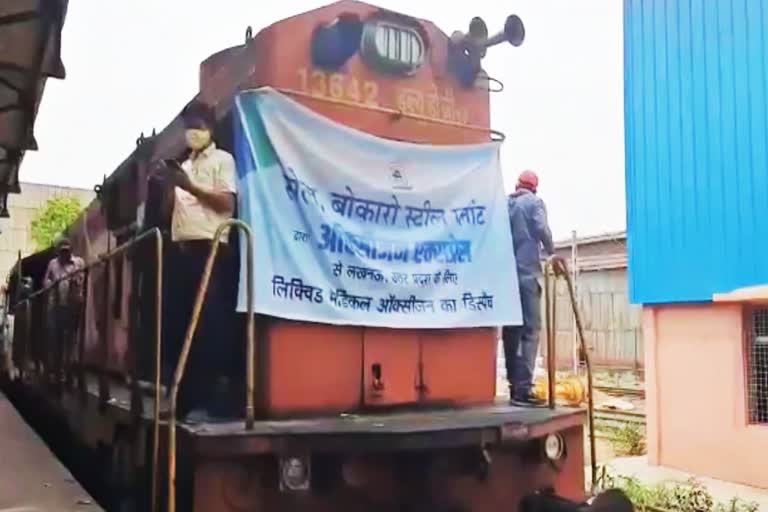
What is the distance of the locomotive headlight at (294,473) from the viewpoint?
358 centimetres

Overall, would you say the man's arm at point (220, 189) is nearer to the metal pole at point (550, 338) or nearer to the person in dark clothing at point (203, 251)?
the person in dark clothing at point (203, 251)

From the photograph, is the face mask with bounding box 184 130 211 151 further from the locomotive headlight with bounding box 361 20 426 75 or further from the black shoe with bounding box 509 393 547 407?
the black shoe with bounding box 509 393 547 407

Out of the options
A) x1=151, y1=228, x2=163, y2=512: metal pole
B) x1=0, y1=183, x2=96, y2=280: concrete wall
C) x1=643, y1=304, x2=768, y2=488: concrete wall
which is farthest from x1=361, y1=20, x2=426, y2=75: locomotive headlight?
x1=0, y1=183, x2=96, y2=280: concrete wall

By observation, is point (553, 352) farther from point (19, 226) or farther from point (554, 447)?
point (19, 226)

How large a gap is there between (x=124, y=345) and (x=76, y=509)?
138 cm

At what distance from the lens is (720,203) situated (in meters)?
10.5

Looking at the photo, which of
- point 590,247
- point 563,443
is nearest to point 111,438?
point 563,443

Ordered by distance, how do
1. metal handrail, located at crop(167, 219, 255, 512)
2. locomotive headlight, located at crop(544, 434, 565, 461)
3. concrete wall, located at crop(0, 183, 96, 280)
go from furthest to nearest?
concrete wall, located at crop(0, 183, 96, 280) → locomotive headlight, located at crop(544, 434, 565, 461) → metal handrail, located at crop(167, 219, 255, 512)

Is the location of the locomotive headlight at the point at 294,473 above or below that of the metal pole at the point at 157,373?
below

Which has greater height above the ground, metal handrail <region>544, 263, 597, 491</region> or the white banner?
the white banner

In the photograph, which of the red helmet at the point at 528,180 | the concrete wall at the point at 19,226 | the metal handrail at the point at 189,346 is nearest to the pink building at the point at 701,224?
the red helmet at the point at 528,180

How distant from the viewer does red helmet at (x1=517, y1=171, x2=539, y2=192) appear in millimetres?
5320

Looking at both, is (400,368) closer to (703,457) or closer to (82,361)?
(82,361)

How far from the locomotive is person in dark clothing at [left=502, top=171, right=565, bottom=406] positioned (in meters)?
0.16
